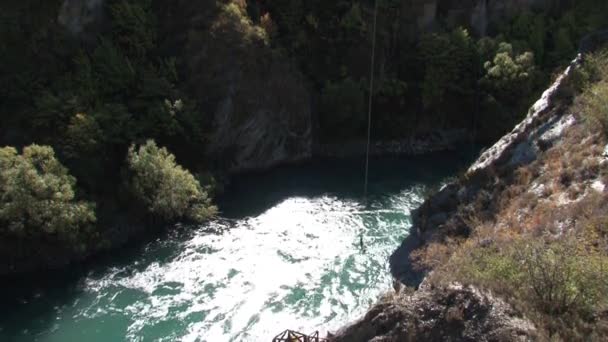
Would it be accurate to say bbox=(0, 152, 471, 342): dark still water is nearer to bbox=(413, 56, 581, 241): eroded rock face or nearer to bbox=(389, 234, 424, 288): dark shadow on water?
bbox=(389, 234, 424, 288): dark shadow on water

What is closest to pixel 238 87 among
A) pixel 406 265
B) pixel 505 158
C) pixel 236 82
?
pixel 236 82

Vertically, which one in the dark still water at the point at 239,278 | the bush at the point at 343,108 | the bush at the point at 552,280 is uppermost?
the bush at the point at 343,108

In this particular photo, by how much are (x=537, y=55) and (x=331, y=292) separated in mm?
29417

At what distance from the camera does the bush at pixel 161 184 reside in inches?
1180

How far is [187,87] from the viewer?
3756cm

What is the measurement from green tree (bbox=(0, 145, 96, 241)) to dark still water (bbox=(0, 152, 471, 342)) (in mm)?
2415

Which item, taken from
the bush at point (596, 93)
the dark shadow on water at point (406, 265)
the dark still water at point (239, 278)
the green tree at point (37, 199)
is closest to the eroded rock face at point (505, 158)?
the bush at point (596, 93)

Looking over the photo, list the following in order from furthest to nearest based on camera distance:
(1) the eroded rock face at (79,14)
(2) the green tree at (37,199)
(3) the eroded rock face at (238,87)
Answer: (3) the eroded rock face at (238,87) < (1) the eroded rock face at (79,14) < (2) the green tree at (37,199)

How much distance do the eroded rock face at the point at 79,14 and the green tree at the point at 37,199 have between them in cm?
1066

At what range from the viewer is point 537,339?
11.0 metres

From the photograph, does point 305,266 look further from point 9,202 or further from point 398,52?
point 398,52

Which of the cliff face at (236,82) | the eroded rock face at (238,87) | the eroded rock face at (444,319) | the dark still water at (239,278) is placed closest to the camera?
the eroded rock face at (444,319)

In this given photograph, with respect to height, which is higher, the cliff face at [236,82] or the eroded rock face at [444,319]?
the cliff face at [236,82]

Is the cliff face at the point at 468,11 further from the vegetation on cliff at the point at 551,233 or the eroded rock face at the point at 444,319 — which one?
the eroded rock face at the point at 444,319
